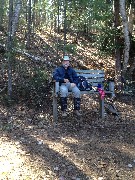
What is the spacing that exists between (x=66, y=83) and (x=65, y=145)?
255 cm

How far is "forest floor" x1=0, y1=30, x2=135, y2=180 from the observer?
5.77 meters

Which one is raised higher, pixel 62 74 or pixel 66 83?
pixel 62 74

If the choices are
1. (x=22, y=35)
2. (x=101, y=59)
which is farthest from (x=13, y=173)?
(x=22, y=35)

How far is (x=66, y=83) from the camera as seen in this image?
30.0 feet

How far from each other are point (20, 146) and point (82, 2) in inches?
321

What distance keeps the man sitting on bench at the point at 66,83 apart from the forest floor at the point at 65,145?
1.21 feet

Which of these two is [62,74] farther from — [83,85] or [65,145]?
[65,145]

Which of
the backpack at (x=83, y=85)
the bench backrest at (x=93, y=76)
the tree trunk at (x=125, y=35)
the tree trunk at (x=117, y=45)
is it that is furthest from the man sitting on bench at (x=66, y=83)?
the tree trunk at (x=117, y=45)

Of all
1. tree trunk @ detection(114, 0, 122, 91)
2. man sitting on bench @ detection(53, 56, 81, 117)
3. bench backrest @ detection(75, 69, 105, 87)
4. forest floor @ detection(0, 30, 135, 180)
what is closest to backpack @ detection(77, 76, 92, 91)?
man sitting on bench @ detection(53, 56, 81, 117)

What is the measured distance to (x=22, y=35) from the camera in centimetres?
2039

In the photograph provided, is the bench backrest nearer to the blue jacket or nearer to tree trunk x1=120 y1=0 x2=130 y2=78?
the blue jacket

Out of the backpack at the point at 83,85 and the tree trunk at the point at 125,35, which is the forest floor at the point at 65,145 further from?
the tree trunk at the point at 125,35

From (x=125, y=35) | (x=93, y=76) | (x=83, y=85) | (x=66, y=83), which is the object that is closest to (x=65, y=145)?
(x=66, y=83)

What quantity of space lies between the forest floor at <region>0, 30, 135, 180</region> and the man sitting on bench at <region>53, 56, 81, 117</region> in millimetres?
368
